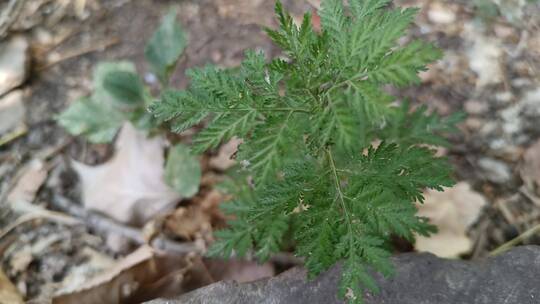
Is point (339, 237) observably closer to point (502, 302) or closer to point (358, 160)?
point (358, 160)

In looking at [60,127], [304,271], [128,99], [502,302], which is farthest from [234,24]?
[502,302]

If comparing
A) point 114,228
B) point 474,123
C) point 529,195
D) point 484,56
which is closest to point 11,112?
point 114,228

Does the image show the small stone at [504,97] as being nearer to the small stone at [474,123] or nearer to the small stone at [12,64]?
the small stone at [474,123]

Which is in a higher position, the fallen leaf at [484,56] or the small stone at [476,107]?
the fallen leaf at [484,56]

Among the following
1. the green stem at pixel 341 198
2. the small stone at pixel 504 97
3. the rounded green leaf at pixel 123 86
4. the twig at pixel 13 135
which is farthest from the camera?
the twig at pixel 13 135

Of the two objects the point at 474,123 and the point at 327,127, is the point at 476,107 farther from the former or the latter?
the point at 327,127

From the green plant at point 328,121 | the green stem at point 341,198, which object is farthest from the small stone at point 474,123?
the green stem at point 341,198

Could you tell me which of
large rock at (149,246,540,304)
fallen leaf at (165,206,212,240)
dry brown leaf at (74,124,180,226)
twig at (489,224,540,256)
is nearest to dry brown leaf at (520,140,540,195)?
twig at (489,224,540,256)
